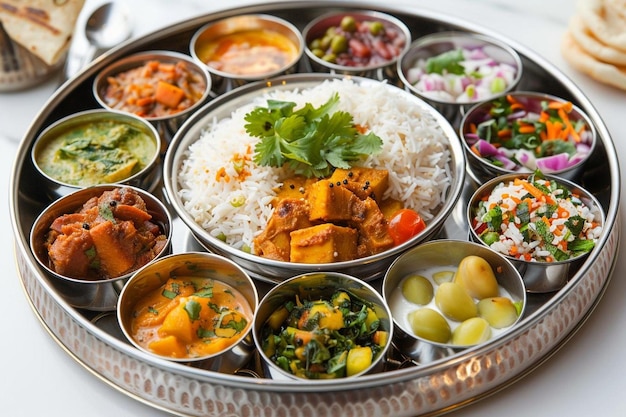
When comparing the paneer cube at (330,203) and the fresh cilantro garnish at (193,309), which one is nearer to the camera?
the fresh cilantro garnish at (193,309)

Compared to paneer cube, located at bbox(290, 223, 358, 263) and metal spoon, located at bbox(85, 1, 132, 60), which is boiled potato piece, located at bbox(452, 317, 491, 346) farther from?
metal spoon, located at bbox(85, 1, 132, 60)

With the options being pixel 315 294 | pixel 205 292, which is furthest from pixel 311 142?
pixel 205 292

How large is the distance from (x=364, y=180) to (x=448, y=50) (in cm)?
183

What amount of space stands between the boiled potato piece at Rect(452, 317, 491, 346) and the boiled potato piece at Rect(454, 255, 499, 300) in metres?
0.20

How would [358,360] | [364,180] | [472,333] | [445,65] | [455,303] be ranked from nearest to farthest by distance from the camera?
[358,360]
[472,333]
[455,303]
[364,180]
[445,65]

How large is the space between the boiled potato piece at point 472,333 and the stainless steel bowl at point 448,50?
1.74 m

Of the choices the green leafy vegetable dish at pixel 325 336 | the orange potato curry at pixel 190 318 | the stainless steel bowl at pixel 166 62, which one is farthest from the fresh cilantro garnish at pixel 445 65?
the orange potato curry at pixel 190 318

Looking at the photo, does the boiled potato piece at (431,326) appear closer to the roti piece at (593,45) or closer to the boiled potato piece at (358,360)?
the boiled potato piece at (358,360)

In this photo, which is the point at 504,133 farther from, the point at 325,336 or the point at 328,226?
the point at 325,336

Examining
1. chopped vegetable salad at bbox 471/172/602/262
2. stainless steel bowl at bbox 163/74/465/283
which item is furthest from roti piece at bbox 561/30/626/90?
chopped vegetable salad at bbox 471/172/602/262

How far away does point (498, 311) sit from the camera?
10.6 feet

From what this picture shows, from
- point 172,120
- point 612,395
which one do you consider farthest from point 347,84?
point 612,395

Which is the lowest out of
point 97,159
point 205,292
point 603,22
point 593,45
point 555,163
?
point 97,159

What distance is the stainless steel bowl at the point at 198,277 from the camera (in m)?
3.07
